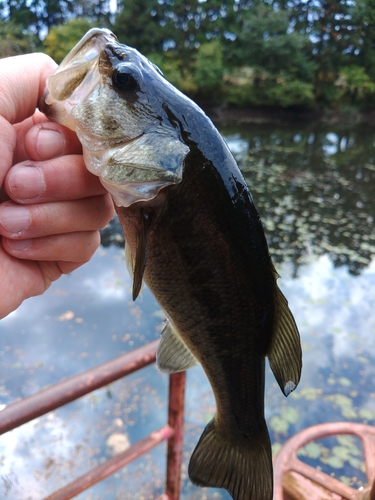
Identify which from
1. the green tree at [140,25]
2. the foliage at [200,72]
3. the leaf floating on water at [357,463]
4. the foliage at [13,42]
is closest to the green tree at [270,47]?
the foliage at [200,72]

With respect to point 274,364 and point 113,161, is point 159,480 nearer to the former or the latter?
point 274,364

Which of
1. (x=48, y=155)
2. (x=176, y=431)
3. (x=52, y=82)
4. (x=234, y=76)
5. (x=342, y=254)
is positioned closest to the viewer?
(x=52, y=82)

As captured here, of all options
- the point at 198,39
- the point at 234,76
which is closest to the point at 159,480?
the point at 234,76

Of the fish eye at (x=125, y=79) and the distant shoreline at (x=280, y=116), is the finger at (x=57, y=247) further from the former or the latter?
the distant shoreline at (x=280, y=116)

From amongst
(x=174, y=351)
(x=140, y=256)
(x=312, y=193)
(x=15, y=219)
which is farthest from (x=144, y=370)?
(x=312, y=193)

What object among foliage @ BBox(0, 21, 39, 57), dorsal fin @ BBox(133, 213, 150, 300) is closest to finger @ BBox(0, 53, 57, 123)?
dorsal fin @ BBox(133, 213, 150, 300)

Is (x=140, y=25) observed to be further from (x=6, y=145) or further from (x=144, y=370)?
(x=6, y=145)
